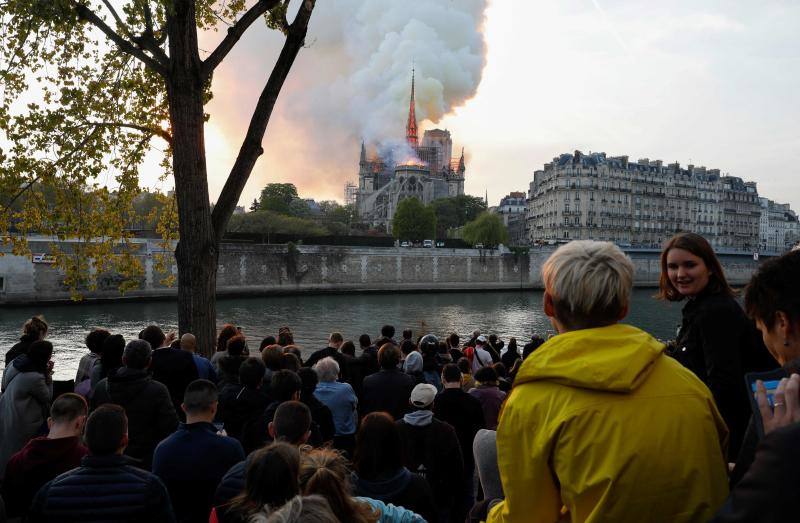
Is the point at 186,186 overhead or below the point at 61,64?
below

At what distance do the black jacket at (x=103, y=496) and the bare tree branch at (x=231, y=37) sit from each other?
4.95 m

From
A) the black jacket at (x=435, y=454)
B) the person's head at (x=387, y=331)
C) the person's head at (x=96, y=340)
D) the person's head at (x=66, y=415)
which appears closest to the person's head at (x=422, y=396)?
the black jacket at (x=435, y=454)

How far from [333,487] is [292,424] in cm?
109

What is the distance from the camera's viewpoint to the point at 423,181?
108 metres

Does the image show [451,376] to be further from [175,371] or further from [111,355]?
[111,355]

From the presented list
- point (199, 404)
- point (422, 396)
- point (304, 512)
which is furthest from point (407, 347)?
point (304, 512)

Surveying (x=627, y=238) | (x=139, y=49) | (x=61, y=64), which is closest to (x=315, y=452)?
(x=139, y=49)

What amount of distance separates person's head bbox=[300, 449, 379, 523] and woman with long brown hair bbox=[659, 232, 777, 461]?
5.06ft

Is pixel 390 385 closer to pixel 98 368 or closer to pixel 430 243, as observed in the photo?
pixel 98 368

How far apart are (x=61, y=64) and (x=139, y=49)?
1.69 metres

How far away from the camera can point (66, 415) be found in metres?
3.11

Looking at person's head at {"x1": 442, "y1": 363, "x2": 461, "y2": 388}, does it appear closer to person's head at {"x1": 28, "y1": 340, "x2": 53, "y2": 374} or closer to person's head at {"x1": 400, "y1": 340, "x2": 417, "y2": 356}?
person's head at {"x1": 28, "y1": 340, "x2": 53, "y2": 374}

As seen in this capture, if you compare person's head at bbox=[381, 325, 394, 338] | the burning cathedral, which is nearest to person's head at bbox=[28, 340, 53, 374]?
person's head at bbox=[381, 325, 394, 338]

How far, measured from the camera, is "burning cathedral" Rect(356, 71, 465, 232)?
105 m
